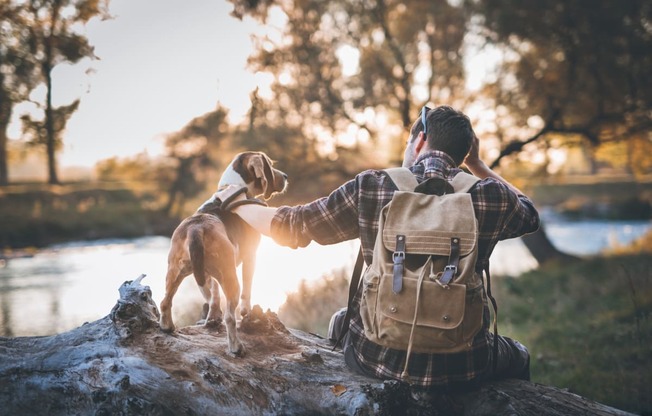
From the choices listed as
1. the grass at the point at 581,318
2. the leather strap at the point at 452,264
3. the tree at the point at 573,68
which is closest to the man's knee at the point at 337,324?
the leather strap at the point at 452,264

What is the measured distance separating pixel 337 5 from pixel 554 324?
9.29m

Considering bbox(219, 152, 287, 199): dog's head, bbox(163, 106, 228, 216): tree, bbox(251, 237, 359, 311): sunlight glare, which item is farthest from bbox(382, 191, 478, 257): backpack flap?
bbox(163, 106, 228, 216): tree

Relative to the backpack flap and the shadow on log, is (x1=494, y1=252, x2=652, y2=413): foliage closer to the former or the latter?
the shadow on log

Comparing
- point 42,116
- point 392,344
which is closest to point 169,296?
point 392,344

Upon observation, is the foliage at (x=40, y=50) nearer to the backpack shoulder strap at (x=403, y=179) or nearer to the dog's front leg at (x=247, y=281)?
the dog's front leg at (x=247, y=281)

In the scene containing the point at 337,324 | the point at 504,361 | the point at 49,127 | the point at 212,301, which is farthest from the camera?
the point at 49,127

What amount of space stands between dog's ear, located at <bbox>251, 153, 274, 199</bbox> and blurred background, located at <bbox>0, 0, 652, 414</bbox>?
3301 mm

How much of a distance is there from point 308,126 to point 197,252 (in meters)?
10.5

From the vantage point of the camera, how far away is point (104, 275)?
39.1 ft

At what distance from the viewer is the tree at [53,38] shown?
681 cm

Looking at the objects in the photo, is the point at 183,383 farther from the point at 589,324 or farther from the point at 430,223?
the point at 589,324

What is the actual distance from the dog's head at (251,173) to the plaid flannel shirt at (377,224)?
787mm

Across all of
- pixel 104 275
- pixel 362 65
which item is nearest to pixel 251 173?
pixel 104 275

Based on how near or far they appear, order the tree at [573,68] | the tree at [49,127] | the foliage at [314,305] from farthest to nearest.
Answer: the tree at [573,68] → the foliage at [314,305] → the tree at [49,127]
